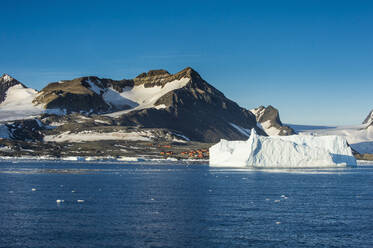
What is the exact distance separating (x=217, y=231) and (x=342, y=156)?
105 m

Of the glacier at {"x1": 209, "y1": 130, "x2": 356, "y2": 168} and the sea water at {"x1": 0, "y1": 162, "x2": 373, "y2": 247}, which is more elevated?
the glacier at {"x1": 209, "y1": 130, "x2": 356, "y2": 168}

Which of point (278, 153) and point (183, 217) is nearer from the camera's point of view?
point (183, 217)

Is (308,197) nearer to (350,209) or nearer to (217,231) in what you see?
(350,209)

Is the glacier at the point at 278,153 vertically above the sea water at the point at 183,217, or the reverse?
the glacier at the point at 278,153

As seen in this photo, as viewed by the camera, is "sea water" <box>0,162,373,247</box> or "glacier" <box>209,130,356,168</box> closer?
"sea water" <box>0,162,373,247</box>

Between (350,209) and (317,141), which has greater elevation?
(317,141)

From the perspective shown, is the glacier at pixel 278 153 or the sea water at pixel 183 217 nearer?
the sea water at pixel 183 217

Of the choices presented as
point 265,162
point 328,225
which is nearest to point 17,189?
point 328,225

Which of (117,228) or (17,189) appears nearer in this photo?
(117,228)

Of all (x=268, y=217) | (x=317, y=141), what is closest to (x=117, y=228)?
(x=268, y=217)

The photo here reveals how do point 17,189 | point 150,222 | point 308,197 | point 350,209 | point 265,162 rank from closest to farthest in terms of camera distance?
point 150,222, point 350,209, point 308,197, point 17,189, point 265,162

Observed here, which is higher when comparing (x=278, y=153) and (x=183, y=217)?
(x=278, y=153)

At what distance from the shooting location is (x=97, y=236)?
118 feet

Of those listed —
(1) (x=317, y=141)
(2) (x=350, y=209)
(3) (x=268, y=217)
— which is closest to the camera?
(3) (x=268, y=217)
